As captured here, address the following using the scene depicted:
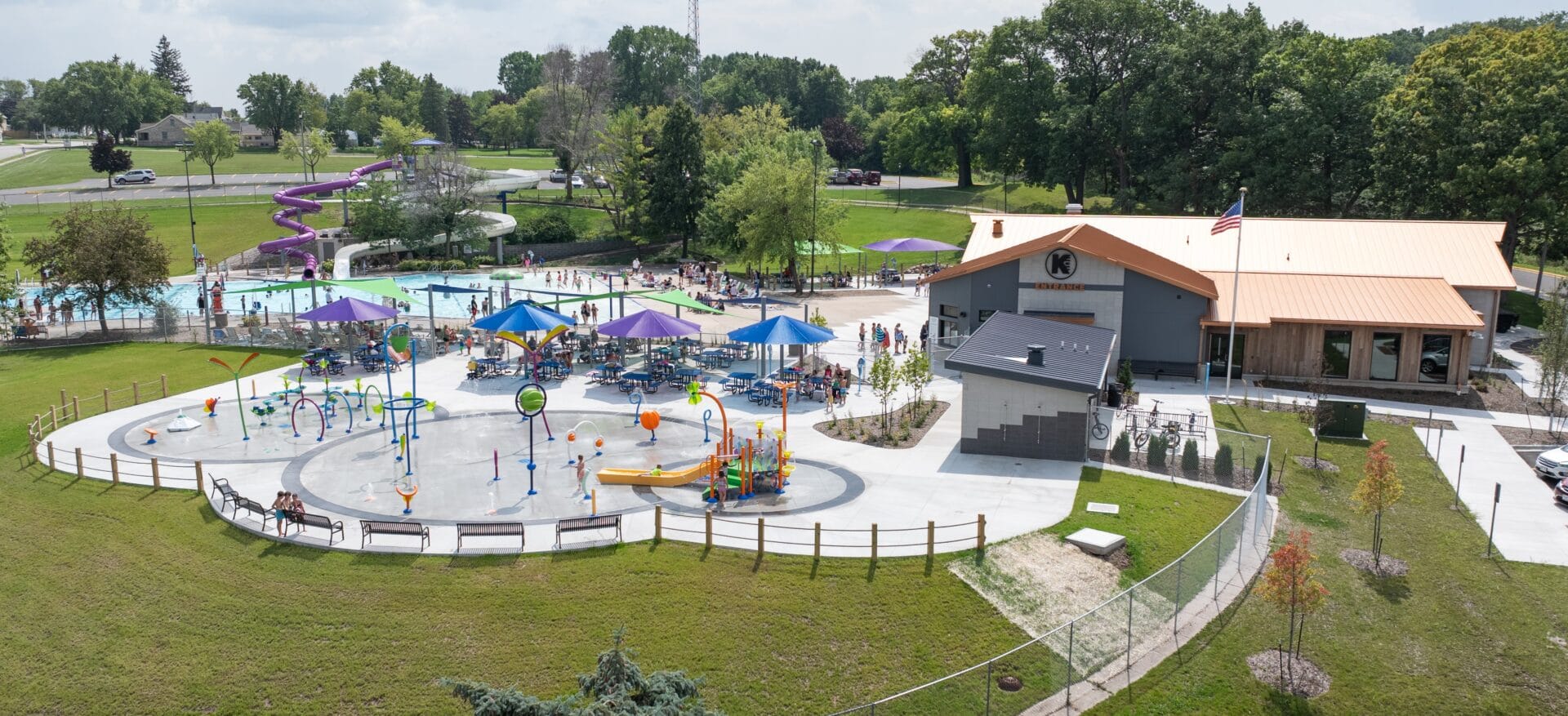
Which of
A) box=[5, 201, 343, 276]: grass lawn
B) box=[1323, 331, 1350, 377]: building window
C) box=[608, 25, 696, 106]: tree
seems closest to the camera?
box=[1323, 331, 1350, 377]: building window

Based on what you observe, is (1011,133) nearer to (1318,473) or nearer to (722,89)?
(1318,473)

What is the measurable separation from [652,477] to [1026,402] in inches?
414

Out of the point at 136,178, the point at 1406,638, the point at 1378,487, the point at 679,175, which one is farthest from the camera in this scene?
the point at 136,178

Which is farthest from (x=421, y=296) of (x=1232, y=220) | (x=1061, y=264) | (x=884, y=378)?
(x=1232, y=220)

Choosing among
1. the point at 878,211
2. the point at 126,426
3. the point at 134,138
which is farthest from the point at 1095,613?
the point at 134,138

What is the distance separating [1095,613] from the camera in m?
18.8

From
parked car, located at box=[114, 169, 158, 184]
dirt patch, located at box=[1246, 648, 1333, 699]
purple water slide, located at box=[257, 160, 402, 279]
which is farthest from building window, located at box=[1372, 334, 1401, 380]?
parked car, located at box=[114, 169, 158, 184]

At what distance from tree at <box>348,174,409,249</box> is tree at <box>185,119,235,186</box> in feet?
128

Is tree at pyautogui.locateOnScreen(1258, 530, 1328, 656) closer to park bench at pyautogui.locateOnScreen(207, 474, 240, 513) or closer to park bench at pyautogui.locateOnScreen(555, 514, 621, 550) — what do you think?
park bench at pyautogui.locateOnScreen(555, 514, 621, 550)

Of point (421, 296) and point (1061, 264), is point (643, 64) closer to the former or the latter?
point (421, 296)

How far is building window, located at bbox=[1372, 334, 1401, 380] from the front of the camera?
37969mm

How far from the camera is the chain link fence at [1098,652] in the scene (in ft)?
56.1

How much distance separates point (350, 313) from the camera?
127 ft

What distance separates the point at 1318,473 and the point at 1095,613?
1294 centimetres
